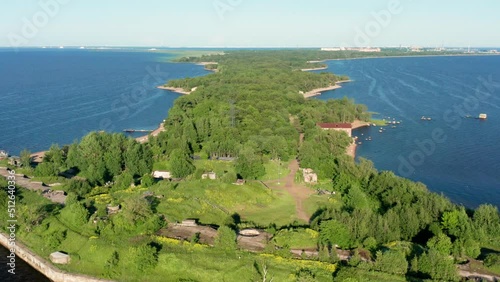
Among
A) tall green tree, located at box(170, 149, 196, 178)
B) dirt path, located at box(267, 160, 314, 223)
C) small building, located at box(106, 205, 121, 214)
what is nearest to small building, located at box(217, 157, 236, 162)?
tall green tree, located at box(170, 149, 196, 178)

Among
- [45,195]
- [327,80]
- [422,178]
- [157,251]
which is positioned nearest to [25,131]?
[45,195]

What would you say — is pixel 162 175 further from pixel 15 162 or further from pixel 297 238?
pixel 297 238

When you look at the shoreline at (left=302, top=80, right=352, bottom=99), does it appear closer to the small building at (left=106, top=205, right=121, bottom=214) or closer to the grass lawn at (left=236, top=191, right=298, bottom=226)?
the grass lawn at (left=236, top=191, right=298, bottom=226)

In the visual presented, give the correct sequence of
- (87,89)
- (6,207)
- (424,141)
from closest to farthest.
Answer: (6,207)
(424,141)
(87,89)

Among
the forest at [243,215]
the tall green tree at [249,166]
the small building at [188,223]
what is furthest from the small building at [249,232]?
the tall green tree at [249,166]

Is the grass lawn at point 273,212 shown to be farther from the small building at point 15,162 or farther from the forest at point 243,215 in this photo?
the small building at point 15,162

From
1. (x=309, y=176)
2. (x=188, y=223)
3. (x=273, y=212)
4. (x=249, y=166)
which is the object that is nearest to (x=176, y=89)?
(x=249, y=166)

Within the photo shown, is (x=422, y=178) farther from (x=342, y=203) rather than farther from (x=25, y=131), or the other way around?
(x=25, y=131)

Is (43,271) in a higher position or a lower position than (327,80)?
lower
